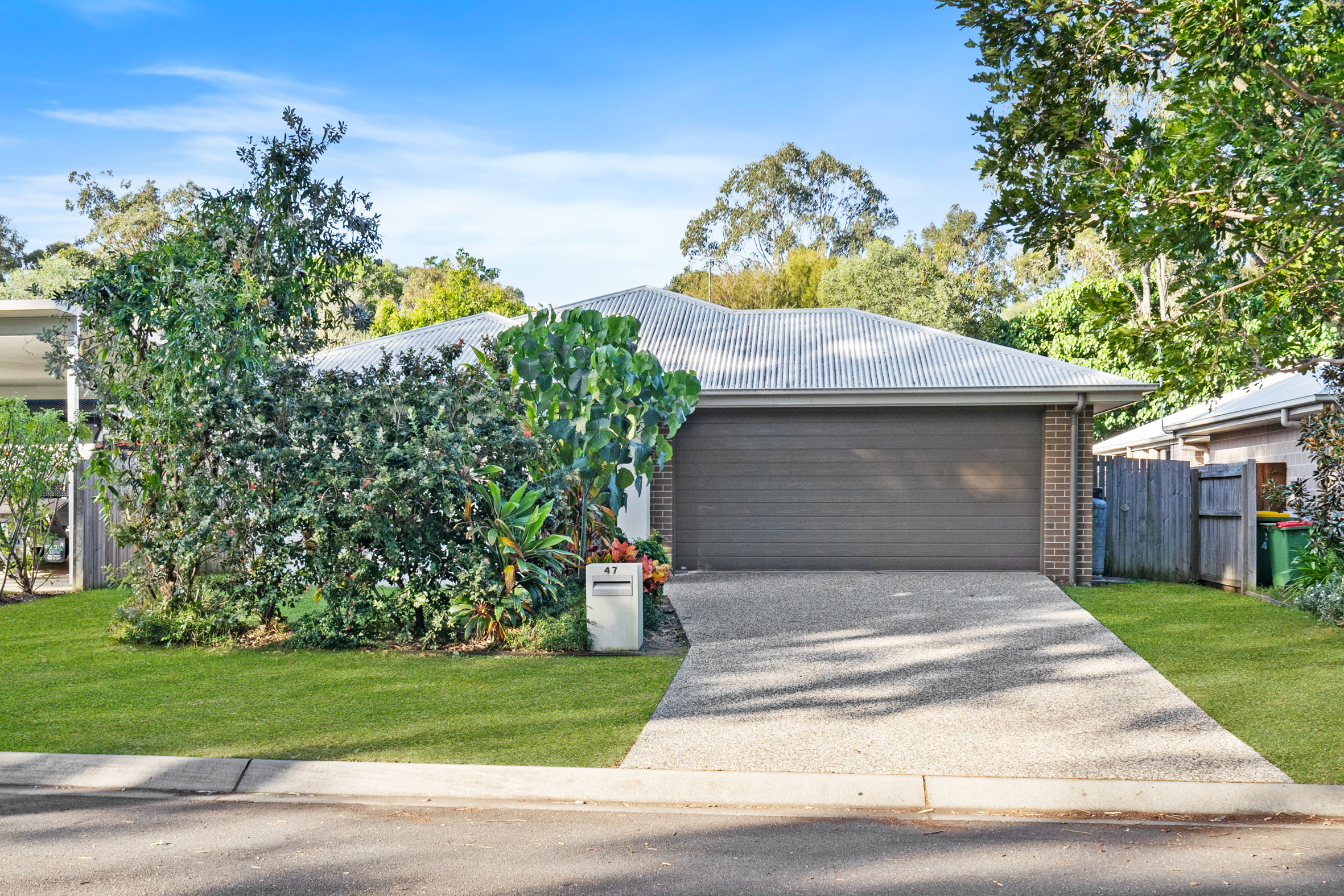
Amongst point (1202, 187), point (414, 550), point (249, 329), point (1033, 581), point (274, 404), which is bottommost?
point (1033, 581)

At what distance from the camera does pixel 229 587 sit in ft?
30.0

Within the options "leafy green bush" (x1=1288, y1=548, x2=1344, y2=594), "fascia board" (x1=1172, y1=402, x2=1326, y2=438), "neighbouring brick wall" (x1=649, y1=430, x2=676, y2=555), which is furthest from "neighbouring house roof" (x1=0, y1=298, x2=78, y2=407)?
"fascia board" (x1=1172, y1=402, x2=1326, y2=438)

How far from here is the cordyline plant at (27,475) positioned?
12.3m

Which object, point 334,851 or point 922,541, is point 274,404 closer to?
point 334,851

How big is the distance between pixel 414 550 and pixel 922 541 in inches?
311

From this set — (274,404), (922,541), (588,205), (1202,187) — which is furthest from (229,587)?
(588,205)

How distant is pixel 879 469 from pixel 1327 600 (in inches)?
226

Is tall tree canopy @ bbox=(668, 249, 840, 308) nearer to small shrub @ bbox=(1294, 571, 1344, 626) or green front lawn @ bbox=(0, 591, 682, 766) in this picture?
small shrub @ bbox=(1294, 571, 1344, 626)

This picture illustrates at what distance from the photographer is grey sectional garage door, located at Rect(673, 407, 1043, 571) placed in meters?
14.3

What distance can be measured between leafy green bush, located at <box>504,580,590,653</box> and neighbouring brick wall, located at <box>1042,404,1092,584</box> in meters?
7.55

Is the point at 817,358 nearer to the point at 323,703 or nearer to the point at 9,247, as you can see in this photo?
the point at 323,703

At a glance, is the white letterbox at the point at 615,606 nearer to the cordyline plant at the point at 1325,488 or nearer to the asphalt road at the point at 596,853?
the asphalt road at the point at 596,853

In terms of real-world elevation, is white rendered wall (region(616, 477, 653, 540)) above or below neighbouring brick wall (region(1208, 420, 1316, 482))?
below

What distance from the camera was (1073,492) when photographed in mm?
13773
